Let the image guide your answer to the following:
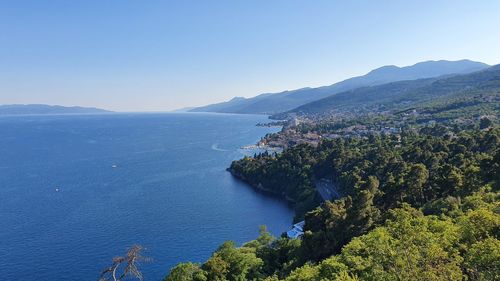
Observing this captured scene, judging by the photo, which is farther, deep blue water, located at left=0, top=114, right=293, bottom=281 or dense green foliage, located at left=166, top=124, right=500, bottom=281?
deep blue water, located at left=0, top=114, right=293, bottom=281

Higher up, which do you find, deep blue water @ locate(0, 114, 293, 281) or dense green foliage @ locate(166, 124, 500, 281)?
dense green foliage @ locate(166, 124, 500, 281)

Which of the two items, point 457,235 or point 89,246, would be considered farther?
point 89,246

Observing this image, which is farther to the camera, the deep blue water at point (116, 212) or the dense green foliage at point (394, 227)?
the deep blue water at point (116, 212)

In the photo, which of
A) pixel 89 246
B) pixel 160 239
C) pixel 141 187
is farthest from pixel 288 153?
pixel 89 246

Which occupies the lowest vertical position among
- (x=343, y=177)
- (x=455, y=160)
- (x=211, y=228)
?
(x=211, y=228)

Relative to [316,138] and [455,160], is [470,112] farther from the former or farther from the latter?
[455,160]
